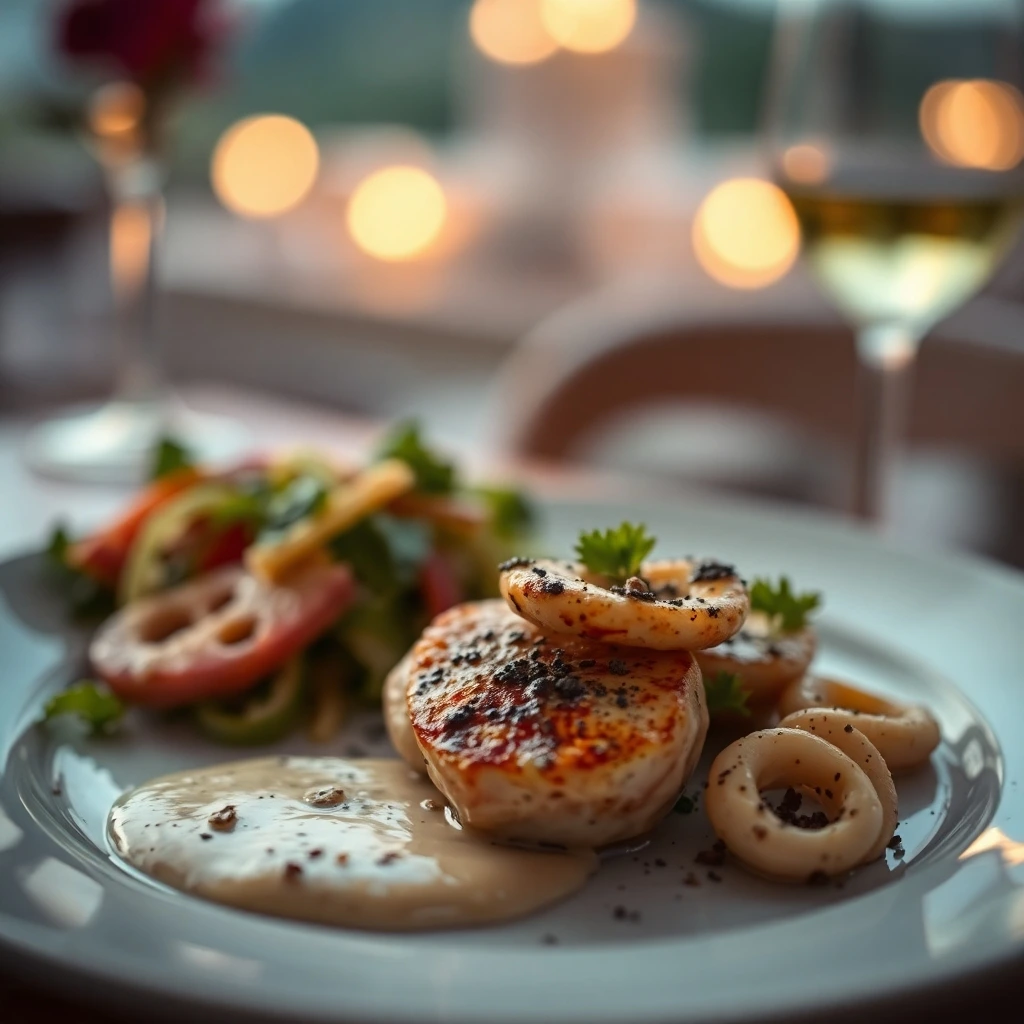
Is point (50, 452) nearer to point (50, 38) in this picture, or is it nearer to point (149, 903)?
point (50, 38)

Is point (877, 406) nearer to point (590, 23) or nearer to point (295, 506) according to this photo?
point (295, 506)

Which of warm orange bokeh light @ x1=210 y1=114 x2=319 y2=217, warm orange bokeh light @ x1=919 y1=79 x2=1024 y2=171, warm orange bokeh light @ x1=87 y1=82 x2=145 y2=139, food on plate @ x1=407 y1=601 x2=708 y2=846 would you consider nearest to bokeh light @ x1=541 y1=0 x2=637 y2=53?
warm orange bokeh light @ x1=210 y1=114 x2=319 y2=217

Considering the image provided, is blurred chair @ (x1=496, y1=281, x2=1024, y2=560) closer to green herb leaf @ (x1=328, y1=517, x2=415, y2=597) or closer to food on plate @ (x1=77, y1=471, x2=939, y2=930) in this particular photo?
green herb leaf @ (x1=328, y1=517, x2=415, y2=597)

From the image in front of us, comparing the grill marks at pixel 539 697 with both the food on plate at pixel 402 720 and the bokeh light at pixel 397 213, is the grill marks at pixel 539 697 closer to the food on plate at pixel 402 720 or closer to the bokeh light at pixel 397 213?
the food on plate at pixel 402 720

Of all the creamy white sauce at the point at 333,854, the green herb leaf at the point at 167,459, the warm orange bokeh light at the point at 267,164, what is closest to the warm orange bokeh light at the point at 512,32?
the warm orange bokeh light at the point at 267,164

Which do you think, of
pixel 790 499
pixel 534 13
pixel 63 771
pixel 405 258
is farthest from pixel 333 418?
pixel 405 258

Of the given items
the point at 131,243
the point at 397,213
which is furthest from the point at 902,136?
the point at 397,213
